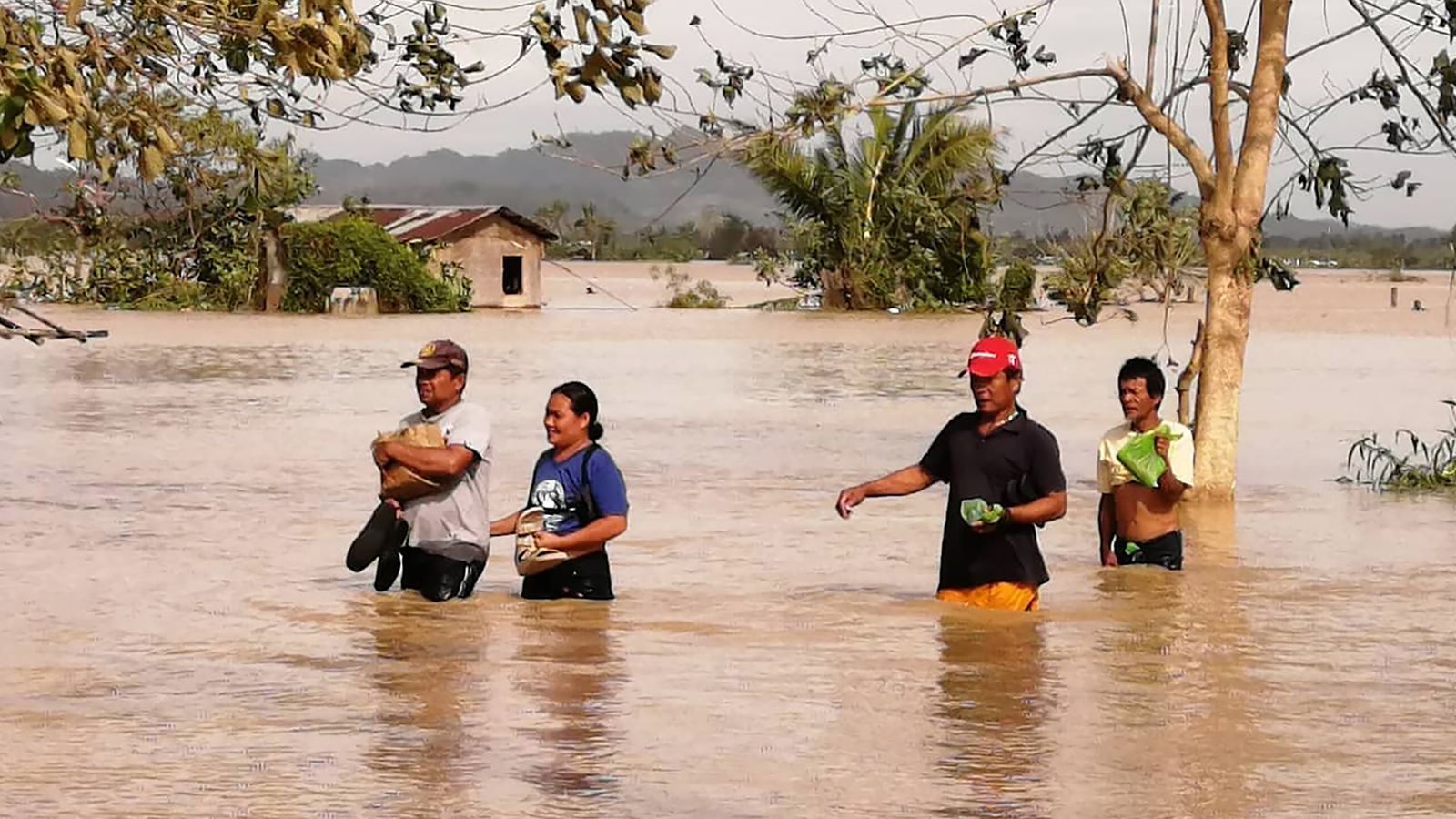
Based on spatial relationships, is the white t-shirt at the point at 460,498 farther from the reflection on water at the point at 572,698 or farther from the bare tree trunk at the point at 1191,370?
the bare tree trunk at the point at 1191,370

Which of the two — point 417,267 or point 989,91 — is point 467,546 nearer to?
point 989,91

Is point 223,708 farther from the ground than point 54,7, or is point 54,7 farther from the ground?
point 54,7

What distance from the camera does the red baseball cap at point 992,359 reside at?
360 inches

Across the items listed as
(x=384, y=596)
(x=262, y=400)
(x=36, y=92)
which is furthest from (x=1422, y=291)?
(x=36, y=92)

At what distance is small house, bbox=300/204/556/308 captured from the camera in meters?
54.3

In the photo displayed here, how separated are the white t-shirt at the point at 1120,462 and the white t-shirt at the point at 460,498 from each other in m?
2.72

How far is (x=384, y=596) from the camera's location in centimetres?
1136

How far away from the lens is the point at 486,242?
5528cm

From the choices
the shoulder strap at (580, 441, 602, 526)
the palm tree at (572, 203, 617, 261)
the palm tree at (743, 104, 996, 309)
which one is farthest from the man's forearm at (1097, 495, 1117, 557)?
the palm tree at (572, 203, 617, 261)

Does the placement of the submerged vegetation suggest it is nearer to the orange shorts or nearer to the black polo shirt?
the orange shorts

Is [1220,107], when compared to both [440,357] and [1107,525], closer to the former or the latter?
[1107,525]

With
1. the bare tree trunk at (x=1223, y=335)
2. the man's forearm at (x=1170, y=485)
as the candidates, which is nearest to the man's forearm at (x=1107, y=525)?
the man's forearm at (x=1170, y=485)

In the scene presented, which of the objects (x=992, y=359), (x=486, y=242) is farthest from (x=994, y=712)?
(x=486, y=242)

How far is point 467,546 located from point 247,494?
7.18 metres
